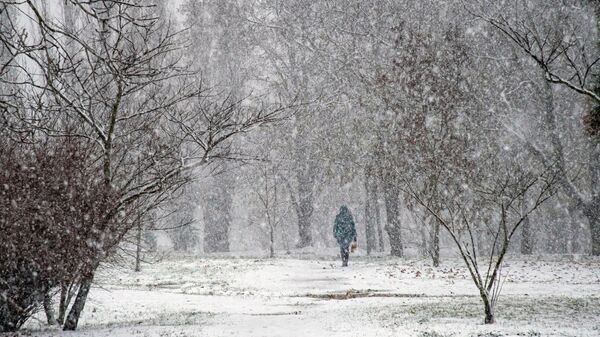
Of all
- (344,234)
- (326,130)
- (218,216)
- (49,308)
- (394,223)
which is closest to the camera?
(49,308)

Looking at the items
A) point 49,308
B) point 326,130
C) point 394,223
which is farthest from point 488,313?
point 326,130

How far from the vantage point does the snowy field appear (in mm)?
8078

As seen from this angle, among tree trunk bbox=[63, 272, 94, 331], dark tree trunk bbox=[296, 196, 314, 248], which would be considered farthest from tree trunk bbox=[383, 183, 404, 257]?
tree trunk bbox=[63, 272, 94, 331]

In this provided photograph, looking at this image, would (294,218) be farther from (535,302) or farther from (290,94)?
(535,302)

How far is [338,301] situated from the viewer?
11773 mm

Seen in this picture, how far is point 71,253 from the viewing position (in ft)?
26.0

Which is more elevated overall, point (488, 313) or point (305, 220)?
point (305, 220)

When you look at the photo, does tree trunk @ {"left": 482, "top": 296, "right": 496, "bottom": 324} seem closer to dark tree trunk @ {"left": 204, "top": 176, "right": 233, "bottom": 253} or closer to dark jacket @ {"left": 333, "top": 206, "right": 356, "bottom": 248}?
dark jacket @ {"left": 333, "top": 206, "right": 356, "bottom": 248}

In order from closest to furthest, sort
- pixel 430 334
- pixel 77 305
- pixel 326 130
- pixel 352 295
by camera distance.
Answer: pixel 430 334 < pixel 77 305 < pixel 352 295 < pixel 326 130

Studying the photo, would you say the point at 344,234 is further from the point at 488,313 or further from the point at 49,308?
the point at 49,308

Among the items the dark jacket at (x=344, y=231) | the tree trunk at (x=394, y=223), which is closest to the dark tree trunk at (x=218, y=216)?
the tree trunk at (x=394, y=223)

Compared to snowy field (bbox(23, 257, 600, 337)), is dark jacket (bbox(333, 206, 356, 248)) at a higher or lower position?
higher

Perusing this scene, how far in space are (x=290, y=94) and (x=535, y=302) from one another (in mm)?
18732

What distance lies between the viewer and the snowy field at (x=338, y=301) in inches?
318
